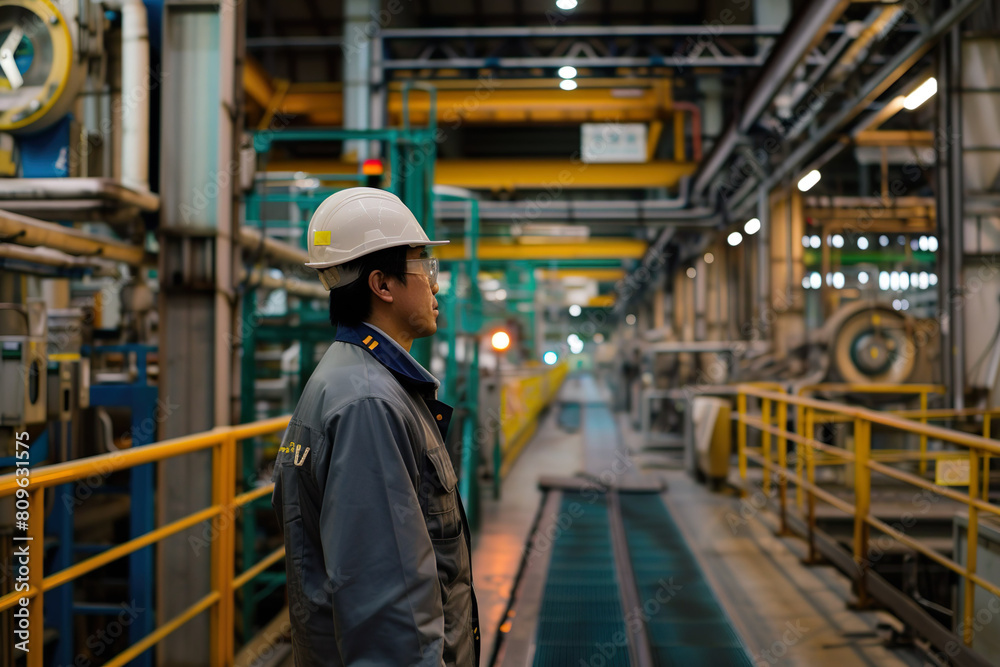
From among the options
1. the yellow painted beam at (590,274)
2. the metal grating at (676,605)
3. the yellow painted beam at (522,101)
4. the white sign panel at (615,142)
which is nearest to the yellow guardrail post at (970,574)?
the metal grating at (676,605)

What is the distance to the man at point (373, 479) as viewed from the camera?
3.57 feet

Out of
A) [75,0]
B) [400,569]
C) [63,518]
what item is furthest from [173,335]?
[400,569]

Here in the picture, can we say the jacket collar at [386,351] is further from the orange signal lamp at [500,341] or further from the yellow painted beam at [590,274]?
the yellow painted beam at [590,274]

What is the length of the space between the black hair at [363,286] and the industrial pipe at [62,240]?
222 centimetres

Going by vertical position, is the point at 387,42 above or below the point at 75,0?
above

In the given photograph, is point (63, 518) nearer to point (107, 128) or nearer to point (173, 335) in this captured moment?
point (173, 335)

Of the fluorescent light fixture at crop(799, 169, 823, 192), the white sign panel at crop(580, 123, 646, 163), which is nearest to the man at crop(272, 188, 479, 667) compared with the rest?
the white sign panel at crop(580, 123, 646, 163)

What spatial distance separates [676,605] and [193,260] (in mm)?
3663

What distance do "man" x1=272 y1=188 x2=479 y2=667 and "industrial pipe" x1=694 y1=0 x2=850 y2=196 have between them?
5.40 meters

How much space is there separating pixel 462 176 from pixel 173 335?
7992 millimetres

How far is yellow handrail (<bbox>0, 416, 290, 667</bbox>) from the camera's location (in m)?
1.74

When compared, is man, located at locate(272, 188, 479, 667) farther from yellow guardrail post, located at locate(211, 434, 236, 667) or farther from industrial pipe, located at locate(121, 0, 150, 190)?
industrial pipe, located at locate(121, 0, 150, 190)

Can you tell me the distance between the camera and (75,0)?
129 inches

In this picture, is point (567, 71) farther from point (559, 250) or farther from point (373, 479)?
point (373, 479)
